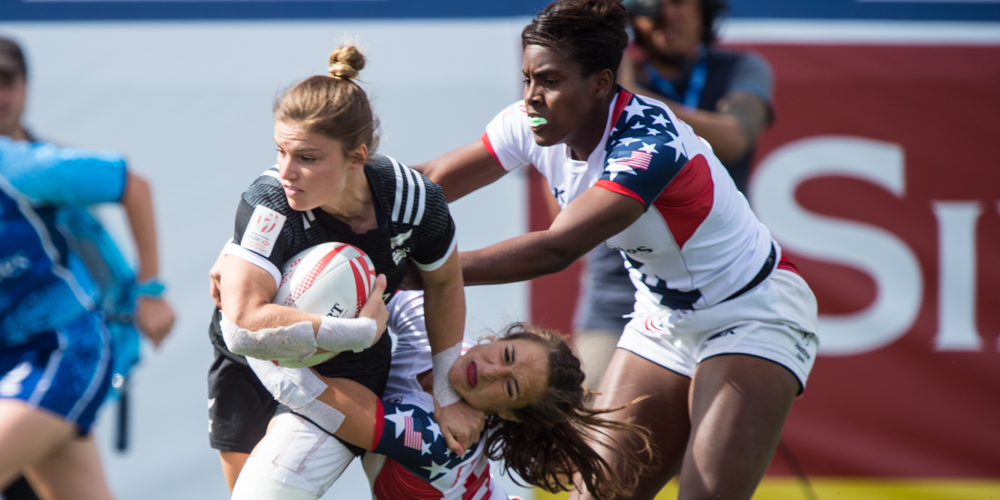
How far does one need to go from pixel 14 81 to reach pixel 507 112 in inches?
70.2

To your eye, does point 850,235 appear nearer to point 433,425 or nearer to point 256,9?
point 433,425

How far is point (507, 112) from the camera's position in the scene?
245 cm

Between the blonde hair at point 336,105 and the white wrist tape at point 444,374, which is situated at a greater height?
the blonde hair at point 336,105

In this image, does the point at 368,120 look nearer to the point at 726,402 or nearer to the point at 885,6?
the point at 726,402

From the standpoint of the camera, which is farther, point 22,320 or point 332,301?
point 22,320

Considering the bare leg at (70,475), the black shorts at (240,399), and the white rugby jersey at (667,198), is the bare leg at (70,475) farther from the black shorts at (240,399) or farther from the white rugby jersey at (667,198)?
the white rugby jersey at (667,198)

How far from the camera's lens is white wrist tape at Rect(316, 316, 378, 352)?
5.86 feet

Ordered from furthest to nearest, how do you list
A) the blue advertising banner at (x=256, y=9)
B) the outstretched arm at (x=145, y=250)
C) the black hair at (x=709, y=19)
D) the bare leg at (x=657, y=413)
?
the blue advertising banner at (x=256, y=9) → the black hair at (x=709, y=19) → the outstretched arm at (x=145, y=250) → the bare leg at (x=657, y=413)

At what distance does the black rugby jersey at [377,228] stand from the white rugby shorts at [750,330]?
700mm

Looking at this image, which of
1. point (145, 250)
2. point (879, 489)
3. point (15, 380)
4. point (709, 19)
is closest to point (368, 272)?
point (145, 250)

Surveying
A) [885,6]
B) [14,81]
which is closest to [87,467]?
[14,81]

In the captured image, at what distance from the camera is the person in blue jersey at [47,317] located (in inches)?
96.8

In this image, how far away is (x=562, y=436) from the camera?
228 centimetres

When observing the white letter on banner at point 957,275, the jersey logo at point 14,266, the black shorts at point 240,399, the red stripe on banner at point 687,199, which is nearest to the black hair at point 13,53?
the jersey logo at point 14,266
